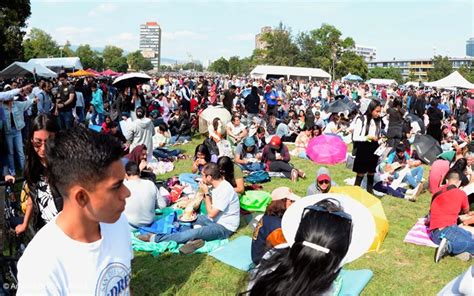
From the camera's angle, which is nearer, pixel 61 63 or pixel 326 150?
pixel 326 150

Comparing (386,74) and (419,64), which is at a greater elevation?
(419,64)

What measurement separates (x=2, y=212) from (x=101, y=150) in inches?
82.5

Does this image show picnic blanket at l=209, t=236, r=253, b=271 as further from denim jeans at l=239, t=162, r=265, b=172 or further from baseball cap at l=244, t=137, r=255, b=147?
baseball cap at l=244, t=137, r=255, b=147

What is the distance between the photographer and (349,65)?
270 ft

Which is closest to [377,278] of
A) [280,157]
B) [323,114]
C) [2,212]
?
[2,212]

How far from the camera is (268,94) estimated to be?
16125 mm

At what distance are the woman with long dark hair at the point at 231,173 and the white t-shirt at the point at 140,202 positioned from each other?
48.6 inches

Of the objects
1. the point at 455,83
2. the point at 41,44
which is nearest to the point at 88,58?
the point at 41,44

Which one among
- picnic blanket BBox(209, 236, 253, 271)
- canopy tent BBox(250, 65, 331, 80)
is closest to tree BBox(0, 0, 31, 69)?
picnic blanket BBox(209, 236, 253, 271)

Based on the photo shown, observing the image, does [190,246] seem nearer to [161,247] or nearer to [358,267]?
[161,247]

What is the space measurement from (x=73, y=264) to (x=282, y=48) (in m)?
82.3

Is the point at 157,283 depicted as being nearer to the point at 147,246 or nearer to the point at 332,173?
the point at 147,246

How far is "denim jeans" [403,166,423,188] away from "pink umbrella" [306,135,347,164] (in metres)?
2.28

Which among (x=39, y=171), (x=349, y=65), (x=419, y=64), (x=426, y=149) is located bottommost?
(x=426, y=149)
